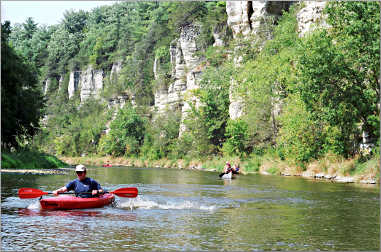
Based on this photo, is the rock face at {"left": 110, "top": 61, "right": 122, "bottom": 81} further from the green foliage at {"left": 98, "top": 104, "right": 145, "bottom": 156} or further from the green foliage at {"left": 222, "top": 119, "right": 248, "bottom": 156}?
the green foliage at {"left": 222, "top": 119, "right": 248, "bottom": 156}

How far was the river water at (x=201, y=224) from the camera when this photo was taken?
9.60 m

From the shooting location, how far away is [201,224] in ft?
39.8

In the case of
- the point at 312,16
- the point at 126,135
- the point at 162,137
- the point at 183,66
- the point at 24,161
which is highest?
the point at 183,66

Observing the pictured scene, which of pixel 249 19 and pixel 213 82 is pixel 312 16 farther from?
pixel 213 82

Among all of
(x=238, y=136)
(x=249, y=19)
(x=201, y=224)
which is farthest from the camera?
(x=249, y=19)

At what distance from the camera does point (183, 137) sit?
58500mm

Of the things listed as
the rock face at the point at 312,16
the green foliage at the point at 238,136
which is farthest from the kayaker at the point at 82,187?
the green foliage at the point at 238,136

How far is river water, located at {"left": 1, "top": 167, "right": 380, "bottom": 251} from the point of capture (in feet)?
31.5

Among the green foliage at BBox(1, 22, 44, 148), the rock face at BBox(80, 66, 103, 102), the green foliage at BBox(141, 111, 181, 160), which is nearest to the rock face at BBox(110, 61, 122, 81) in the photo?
the rock face at BBox(80, 66, 103, 102)

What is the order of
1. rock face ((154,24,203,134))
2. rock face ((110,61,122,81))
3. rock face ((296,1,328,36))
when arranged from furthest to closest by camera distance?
rock face ((110,61,122,81))
rock face ((154,24,203,134))
rock face ((296,1,328,36))

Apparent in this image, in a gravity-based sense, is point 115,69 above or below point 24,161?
above

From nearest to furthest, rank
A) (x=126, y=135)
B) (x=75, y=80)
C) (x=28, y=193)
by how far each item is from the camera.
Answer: (x=28, y=193)
(x=126, y=135)
(x=75, y=80)

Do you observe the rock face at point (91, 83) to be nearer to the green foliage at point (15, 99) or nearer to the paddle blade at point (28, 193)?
the green foliage at point (15, 99)

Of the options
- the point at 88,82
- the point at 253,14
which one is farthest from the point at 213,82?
the point at 88,82
